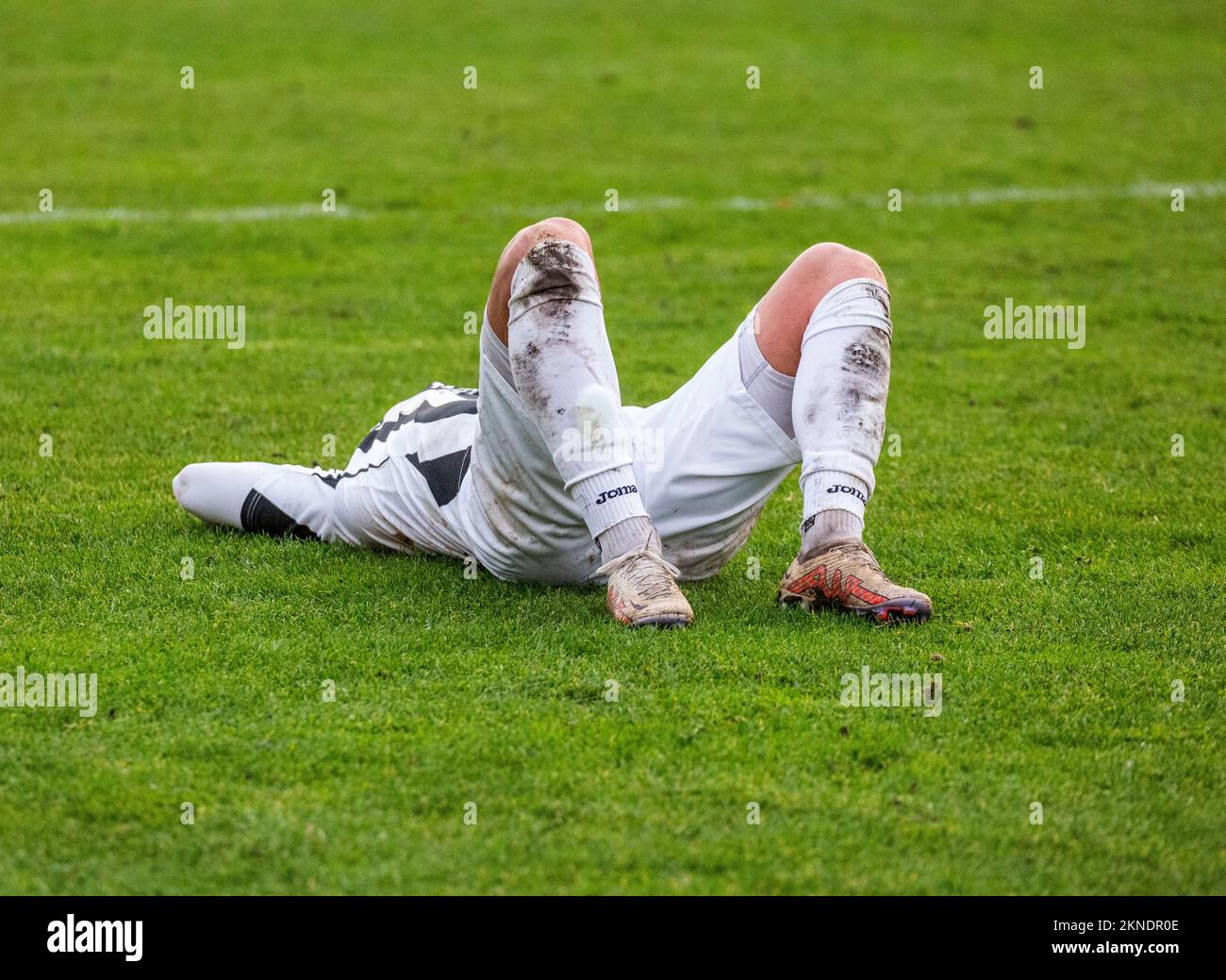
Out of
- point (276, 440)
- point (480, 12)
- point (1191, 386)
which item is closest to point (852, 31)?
point (480, 12)

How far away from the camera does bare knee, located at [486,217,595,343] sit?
3.61m

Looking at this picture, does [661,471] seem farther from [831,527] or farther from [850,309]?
[850,309]

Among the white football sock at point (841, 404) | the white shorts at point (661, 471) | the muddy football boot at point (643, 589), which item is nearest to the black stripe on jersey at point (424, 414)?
the white shorts at point (661, 471)

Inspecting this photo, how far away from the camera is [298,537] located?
4.50 metres

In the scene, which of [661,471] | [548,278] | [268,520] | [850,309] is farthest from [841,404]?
[268,520]

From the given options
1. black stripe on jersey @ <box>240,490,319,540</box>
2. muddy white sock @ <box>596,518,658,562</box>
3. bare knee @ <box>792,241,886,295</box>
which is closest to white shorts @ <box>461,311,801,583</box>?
muddy white sock @ <box>596,518,658,562</box>

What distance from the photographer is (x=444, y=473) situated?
4.08 m

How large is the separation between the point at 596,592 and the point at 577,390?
2.34 feet

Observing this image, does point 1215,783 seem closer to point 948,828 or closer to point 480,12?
point 948,828

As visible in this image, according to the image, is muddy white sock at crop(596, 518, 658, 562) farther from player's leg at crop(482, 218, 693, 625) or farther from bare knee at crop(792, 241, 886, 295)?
bare knee at crop(792, 241, 886, 295)

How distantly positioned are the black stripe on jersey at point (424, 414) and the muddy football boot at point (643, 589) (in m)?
0.75

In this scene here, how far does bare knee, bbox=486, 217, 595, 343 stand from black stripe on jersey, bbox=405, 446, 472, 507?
0.50m
